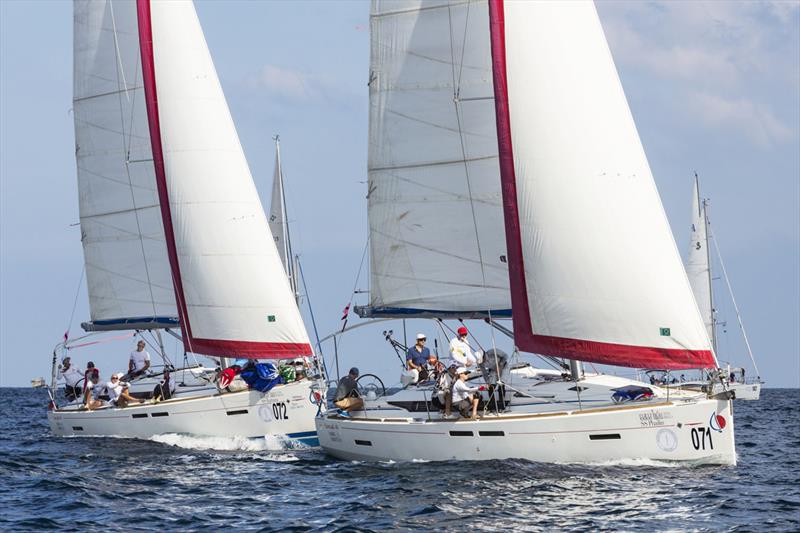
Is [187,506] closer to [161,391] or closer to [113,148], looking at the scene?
[161,391]

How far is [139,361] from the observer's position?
3294cm

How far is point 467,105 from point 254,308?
732 centimetres

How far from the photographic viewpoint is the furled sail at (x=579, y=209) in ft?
67.5

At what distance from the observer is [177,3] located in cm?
3095

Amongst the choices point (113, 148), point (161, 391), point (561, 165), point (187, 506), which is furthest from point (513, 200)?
point (113, 148)

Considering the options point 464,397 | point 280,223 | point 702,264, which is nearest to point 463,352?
point 464,397

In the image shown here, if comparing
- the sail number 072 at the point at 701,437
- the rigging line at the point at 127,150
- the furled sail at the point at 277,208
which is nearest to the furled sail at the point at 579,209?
the sail number 072 at the point at 701,437

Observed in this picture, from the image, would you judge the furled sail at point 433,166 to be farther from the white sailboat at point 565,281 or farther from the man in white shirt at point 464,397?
the man in white shirt at point 464,397

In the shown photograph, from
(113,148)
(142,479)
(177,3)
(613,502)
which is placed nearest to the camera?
(613,502)

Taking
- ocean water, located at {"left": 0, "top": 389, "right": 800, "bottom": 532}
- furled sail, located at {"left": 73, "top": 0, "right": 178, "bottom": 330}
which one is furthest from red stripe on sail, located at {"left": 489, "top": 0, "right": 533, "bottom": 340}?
furled sail, located at {"left": 73, "top": 0, "right": 178, "bottom": 330}

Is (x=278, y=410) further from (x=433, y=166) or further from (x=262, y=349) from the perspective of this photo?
(x=433, y=166)

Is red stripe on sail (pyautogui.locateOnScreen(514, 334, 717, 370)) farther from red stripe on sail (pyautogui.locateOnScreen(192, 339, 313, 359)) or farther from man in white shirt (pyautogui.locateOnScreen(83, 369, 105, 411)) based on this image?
man in white shirt (pyautogui.locateOnScreen(83, 369, 105, 411))

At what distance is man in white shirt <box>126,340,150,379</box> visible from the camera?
107 ft

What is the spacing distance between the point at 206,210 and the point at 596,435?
1257cm
